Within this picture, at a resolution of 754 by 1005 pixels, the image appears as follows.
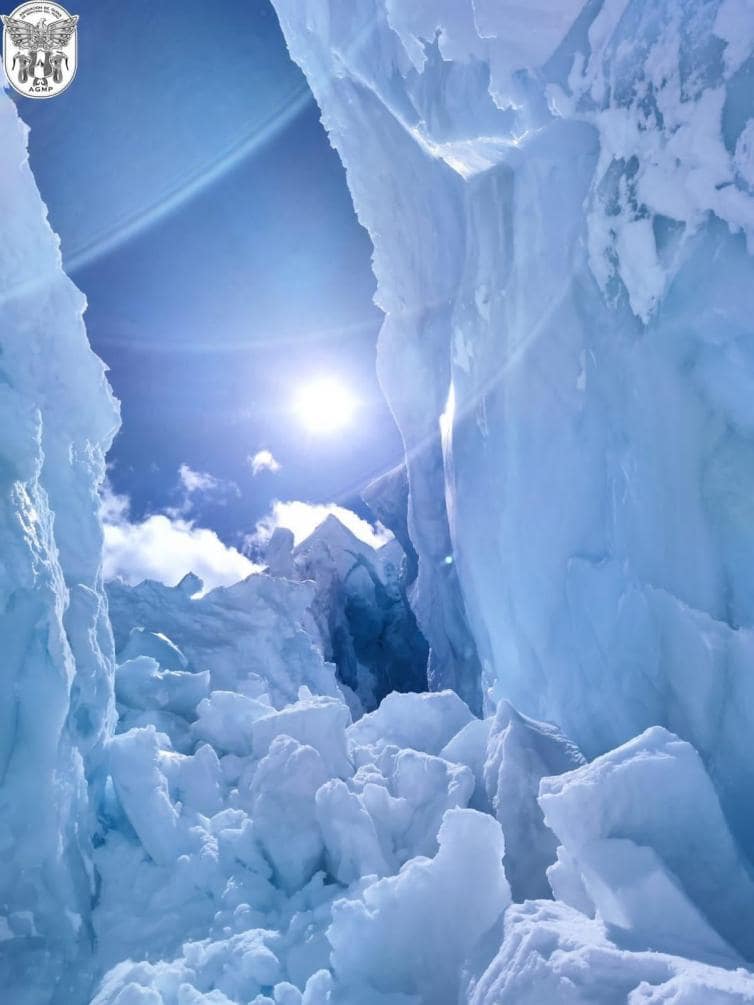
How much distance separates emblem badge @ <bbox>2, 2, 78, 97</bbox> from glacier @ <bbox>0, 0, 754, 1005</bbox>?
218 cm

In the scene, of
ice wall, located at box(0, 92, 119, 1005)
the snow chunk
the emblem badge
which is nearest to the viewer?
the snow chunk

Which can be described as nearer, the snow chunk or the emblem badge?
the snow chunk

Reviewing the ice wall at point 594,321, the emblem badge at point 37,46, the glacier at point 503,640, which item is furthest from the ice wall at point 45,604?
the ice wall at point 594,321

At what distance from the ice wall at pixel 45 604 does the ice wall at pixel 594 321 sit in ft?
12.8

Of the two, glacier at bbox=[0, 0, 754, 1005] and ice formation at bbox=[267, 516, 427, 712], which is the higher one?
glacier at bbox=[0, 0, 754, 1005]

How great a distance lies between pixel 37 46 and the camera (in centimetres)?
664

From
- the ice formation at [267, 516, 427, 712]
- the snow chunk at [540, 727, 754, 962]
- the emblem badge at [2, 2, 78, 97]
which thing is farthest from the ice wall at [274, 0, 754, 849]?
the ice formation at [267, 516, 427, 712]

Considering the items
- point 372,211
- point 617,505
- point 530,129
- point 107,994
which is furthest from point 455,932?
point 372,211

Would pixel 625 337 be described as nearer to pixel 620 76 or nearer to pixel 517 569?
pixel 620 76

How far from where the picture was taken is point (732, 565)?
3.57 m

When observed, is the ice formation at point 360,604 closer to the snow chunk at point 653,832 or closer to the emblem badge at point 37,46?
the emblem badge at point 37,46

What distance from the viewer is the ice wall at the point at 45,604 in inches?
150

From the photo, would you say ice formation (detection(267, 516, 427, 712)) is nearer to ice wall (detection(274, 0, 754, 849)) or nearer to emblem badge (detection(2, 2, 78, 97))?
ice wall (detection(274, 0, 754, 849))

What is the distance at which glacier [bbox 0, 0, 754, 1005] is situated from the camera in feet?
9.45
